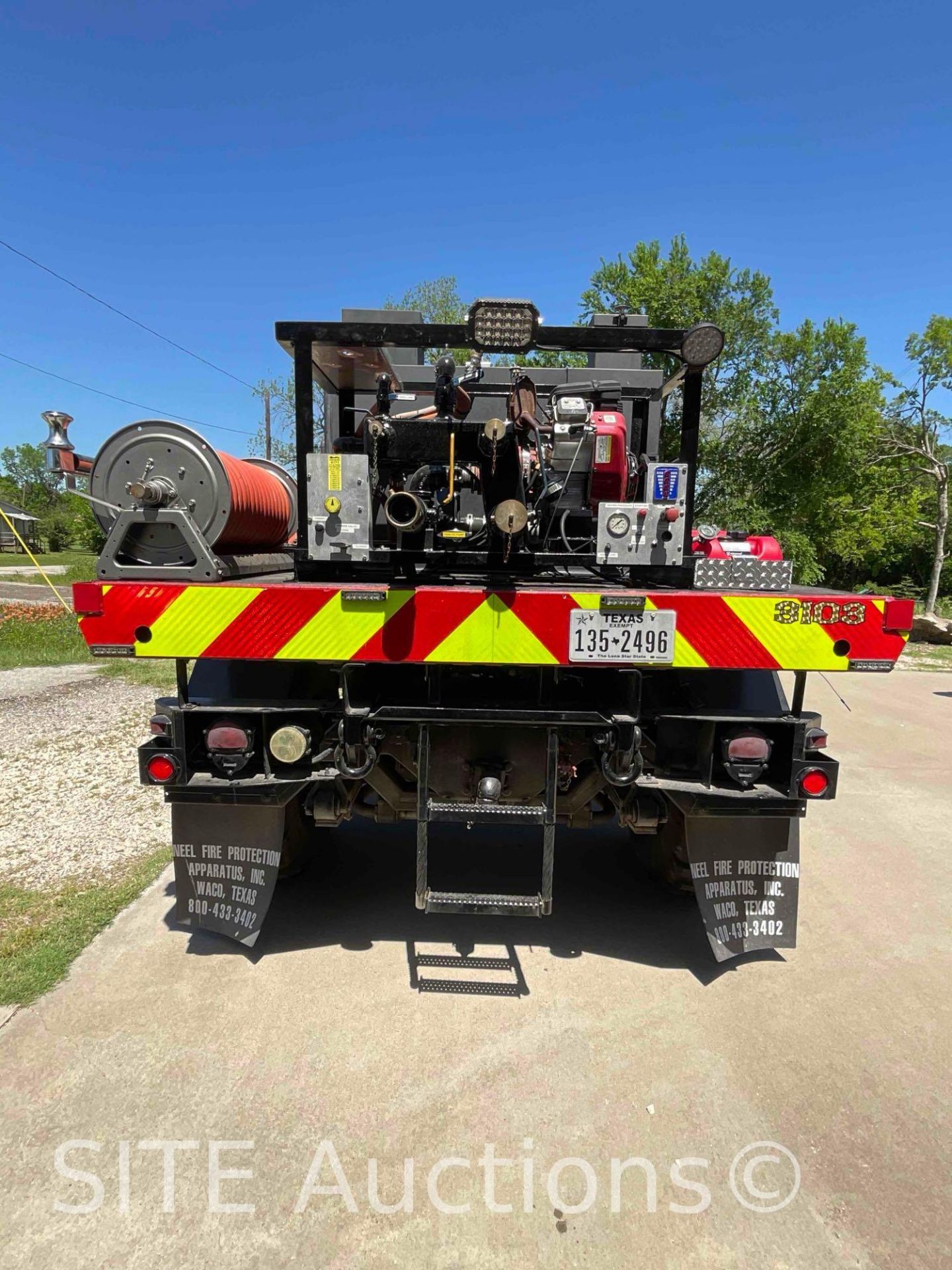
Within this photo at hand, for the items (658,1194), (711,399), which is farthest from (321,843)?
(711,399)

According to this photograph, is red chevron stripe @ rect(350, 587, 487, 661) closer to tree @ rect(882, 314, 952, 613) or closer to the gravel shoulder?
the gravel shoulder

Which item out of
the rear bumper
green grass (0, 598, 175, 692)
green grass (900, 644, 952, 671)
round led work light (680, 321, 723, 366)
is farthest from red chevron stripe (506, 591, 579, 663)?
green grass (900, 644, 952, 671)

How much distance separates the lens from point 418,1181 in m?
1.91

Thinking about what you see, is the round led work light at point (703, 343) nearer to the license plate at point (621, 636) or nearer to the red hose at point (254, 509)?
the license plate at point (621, 636)

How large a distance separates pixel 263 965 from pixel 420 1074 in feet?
2.96

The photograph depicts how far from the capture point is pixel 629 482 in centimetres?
299

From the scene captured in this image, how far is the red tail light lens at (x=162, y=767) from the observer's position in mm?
2574

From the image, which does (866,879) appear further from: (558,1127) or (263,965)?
(263,965)

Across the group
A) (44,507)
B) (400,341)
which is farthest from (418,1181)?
(44,507)

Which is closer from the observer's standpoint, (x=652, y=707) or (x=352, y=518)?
(x=352, y=518)

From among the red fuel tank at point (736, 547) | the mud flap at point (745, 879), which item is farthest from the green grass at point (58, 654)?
the mud flap at point (745, 879)

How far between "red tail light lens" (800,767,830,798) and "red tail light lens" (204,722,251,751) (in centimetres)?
207

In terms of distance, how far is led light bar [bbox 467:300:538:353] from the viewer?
89.0 inches

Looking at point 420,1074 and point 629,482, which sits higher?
point 629,482
